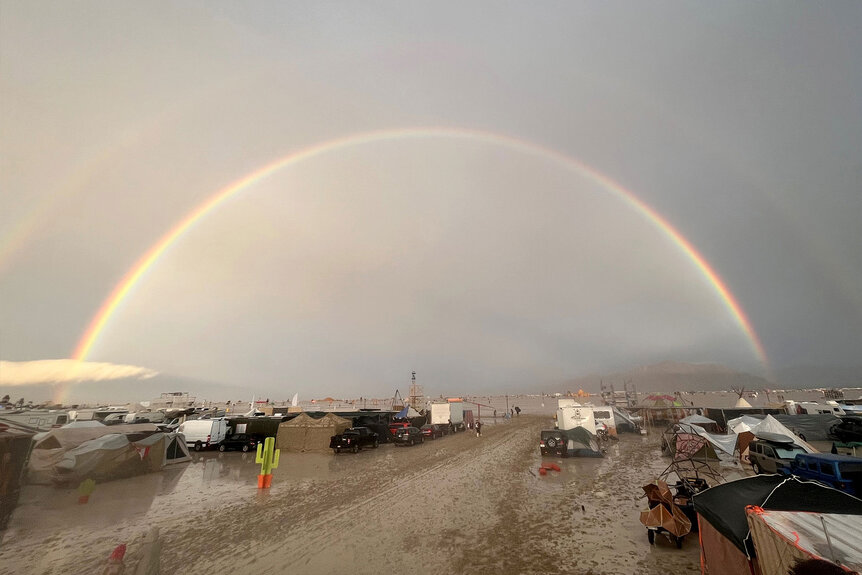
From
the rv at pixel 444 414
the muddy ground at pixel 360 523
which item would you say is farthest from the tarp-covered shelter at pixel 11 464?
the rv at pixel 444 414

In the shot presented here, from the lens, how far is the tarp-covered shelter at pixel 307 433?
2800cm

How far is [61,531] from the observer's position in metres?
11.2

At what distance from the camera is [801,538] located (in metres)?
4.79

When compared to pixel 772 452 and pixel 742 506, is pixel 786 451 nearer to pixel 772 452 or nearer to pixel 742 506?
pixel 772 452

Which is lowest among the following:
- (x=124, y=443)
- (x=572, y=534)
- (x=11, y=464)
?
(x=572, y=534)

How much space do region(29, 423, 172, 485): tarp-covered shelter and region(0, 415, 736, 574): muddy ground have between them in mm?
830

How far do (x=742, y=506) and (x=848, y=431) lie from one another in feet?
85.9

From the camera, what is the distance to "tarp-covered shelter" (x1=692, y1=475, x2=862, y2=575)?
18.2ft

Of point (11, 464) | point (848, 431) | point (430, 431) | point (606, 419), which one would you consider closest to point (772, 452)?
point (848, 431)

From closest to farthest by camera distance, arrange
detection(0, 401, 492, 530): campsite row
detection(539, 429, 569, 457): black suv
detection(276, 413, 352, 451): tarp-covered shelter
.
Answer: detection(0, 401, 492, 530): campsite row → detection(539, 429, 569, 457): black suv → detection(276, 413, 352, 451): tarp-covered shelter

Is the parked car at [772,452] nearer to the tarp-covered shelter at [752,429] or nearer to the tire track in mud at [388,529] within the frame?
the tarp-covered shelter at [752,429]

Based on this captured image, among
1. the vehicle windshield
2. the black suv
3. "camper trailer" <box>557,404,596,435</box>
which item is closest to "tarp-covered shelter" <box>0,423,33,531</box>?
the black suv

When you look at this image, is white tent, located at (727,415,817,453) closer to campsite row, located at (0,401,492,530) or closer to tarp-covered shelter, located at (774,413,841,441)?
tarp-covered shelter, located at (774,413,841,441)

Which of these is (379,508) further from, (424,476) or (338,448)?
(338,448)
